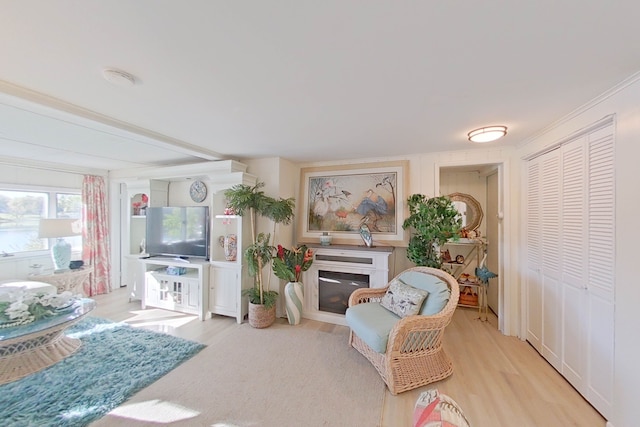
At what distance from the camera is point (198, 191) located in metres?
3.98

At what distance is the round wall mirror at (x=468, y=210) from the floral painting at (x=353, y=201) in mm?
1187

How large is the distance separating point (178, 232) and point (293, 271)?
1949 mm

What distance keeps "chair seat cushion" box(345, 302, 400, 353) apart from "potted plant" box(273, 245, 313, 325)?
3.08ft

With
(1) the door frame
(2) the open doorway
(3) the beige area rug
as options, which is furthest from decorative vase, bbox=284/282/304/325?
(1) the door frame

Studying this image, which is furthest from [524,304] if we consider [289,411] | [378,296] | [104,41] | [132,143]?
[132,143]

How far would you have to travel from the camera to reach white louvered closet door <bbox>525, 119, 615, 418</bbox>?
1711 millimetres

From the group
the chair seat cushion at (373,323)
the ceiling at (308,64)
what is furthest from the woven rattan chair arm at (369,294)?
the ceiling at (308,64)

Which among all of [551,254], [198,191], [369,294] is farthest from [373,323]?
[198,191]

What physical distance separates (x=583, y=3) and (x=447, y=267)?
135 inches

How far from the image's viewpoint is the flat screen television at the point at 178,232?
3.61 metres

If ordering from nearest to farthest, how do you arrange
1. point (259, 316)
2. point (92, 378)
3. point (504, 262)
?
1. point (92, 378)
2. point (504, 262)
3. point (259, 316)

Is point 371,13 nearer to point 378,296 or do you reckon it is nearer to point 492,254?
point 378,296

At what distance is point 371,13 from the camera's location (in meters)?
1.01

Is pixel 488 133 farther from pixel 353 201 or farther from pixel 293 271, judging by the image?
pixel 293 271
